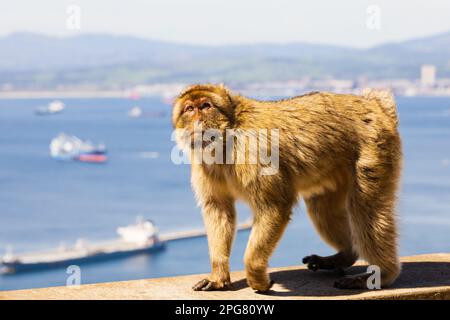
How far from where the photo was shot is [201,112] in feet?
11.1

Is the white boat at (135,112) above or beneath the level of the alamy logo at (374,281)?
beneath

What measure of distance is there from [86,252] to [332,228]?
1893 inches

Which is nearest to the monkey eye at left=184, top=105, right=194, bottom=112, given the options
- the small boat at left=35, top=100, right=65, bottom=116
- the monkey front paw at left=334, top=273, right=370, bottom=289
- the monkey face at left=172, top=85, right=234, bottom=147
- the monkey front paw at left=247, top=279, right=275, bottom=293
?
the monkey face at left=172, top=85, right=234, bottom=147

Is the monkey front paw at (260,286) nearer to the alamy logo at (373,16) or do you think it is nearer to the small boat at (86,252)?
the alamy logo at (373,16)

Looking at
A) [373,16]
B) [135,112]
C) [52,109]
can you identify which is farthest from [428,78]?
[373,16]

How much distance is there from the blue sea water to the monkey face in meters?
39.6

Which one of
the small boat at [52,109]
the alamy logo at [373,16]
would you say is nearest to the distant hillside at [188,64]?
the small boat at [52,109]

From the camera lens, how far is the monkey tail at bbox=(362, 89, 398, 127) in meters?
3.83

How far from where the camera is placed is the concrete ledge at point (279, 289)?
11.5 ft

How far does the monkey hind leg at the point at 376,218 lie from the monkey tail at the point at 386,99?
26 centimetres

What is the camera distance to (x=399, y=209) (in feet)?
12.5

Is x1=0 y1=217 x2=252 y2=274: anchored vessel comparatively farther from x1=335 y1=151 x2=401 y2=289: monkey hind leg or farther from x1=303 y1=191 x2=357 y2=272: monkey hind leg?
x1=335 y1=151 x2=401 y2=289: monkey hind leg

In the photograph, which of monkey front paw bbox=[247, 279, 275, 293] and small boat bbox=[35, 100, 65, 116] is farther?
small boat bbox=[35, 100, 65, 116]

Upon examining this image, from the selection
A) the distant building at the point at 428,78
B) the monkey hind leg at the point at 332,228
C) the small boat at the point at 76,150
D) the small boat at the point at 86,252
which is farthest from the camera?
the small boat at the point at 76,150
